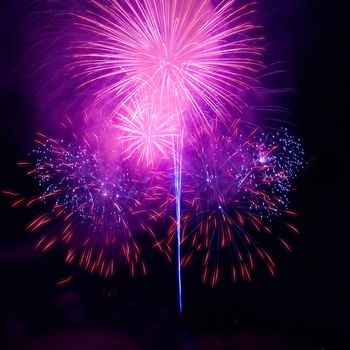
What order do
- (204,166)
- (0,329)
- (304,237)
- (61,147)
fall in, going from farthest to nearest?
1. (304,237)
2. (61,147)
3. (204,166)
4. (0,329)

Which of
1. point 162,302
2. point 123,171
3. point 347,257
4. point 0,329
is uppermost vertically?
point 123,171

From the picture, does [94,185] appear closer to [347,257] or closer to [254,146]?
[254,146]

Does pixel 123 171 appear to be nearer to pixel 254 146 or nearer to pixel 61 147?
pixel 61 147

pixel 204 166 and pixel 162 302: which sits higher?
pixel 204 166

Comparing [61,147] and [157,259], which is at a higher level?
[61,147]

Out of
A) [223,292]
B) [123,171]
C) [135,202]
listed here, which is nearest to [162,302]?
[223,292]

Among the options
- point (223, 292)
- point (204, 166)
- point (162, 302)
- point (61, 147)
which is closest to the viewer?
point (162, 302)

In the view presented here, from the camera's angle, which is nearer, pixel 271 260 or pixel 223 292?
pixel 223 292

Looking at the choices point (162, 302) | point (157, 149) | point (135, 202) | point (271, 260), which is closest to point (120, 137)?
point (157, 149)

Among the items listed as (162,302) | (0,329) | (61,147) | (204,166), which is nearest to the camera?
(0,329)
